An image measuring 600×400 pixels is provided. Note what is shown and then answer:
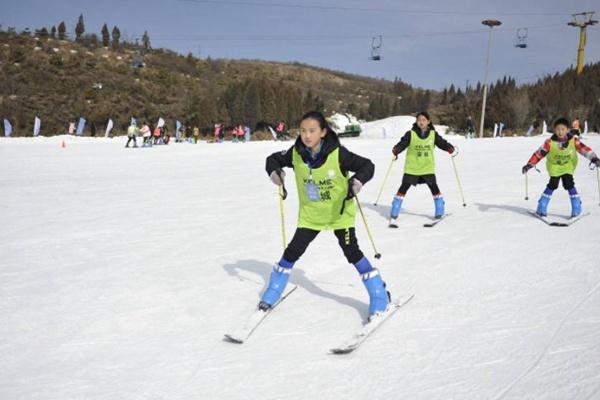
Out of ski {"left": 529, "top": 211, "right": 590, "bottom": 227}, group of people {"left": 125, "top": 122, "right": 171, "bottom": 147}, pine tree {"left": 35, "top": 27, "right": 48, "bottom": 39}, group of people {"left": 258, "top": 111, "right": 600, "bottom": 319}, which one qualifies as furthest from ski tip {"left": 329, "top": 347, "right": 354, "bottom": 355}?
pine tree {"left": 35, "top": 27, "right": 48, "bottom": 39}

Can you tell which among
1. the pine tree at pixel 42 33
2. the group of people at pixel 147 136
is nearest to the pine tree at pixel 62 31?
the pine tree at pixel 42 33

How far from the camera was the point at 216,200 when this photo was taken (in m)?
11.5

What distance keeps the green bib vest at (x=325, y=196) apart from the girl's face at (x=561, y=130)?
538 centimetres

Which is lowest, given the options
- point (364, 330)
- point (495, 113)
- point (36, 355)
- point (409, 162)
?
point (36, 355)

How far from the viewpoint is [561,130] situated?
7867 mm

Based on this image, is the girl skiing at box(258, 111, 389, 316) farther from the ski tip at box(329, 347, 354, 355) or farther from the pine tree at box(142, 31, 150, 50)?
the pine tree at box(142, 31, 150, 50)

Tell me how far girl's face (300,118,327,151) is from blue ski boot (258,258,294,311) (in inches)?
43.6

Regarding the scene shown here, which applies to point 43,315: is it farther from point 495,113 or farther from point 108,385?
point 495,113

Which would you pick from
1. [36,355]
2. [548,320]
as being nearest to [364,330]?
[548,320]

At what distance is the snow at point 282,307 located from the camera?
326cm

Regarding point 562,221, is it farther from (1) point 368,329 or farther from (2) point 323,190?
(2) point 323,190

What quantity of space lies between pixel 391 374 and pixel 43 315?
128 inches

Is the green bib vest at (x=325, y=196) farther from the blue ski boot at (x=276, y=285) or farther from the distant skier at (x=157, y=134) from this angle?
the distant skier at (x=157, y=134)

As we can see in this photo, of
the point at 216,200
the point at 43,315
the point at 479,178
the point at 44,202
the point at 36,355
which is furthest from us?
the point at 479,178
